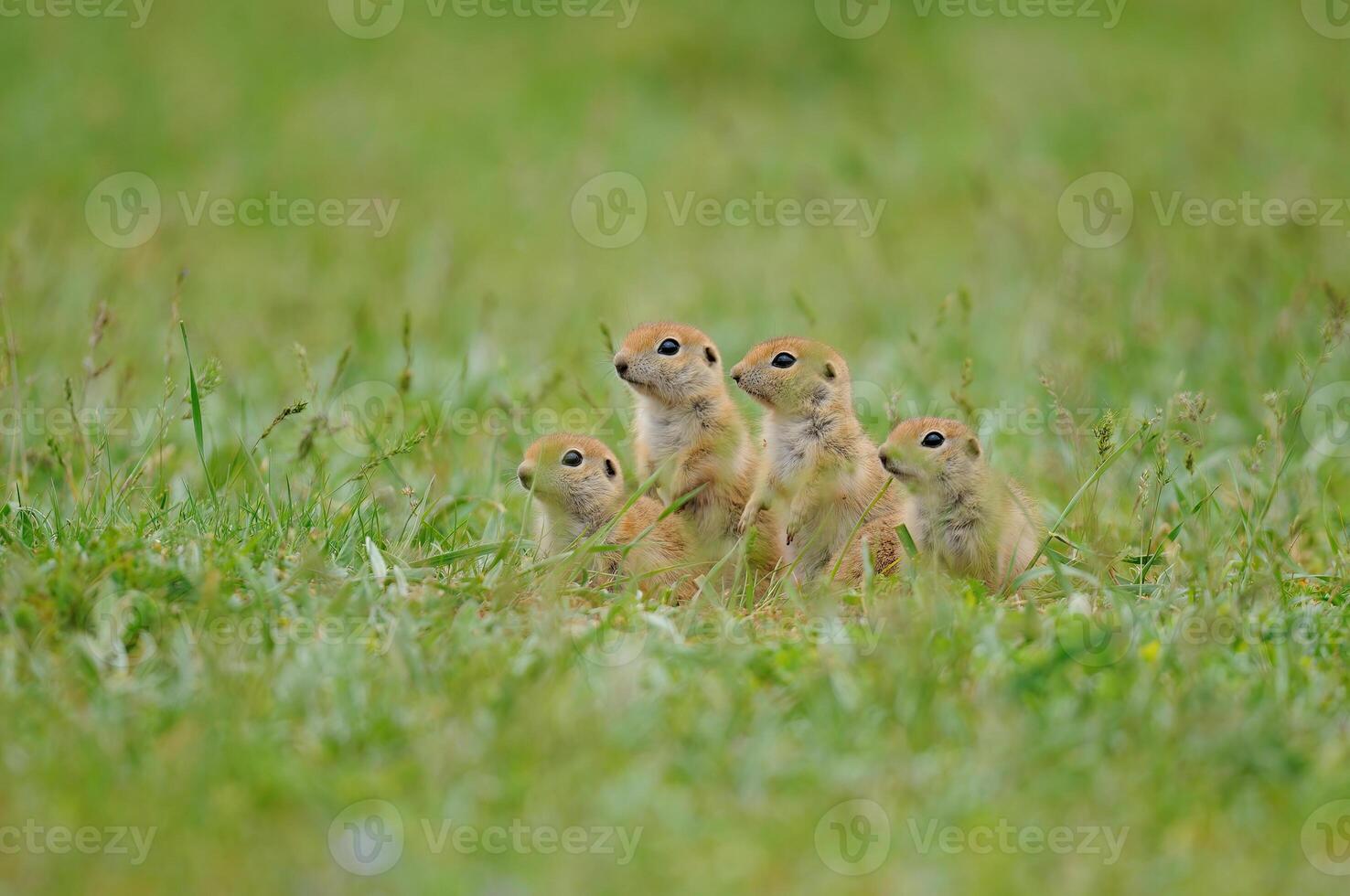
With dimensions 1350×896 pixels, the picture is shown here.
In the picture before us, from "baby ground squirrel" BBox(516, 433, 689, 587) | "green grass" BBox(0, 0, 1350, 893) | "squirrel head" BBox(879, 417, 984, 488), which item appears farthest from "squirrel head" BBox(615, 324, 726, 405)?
"squirrel head" BBox(879, 417, 984, 488)

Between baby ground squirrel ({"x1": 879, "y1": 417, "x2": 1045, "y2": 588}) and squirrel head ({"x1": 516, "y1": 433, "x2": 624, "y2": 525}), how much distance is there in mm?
1212

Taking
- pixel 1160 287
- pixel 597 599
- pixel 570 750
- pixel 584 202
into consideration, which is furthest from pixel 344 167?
pixel 570 750

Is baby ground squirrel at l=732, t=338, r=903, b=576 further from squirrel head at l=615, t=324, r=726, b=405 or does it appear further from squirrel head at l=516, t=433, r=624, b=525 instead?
squirrel head at l=516, t=433, r=624, b=525

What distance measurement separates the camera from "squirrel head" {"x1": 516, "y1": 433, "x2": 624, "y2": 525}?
5.67 metres

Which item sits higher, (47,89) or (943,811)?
(47,89)

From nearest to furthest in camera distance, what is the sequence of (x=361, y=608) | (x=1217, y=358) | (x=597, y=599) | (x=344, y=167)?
1. (x=361, y=608)
2. (x=597, y=599)
3. (x=1217, y=358)
4. (x=344, y=167)

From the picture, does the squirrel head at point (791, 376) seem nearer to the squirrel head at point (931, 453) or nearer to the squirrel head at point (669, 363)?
the squirrel head at point (669, 363)

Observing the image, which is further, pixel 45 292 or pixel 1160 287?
pixel 1160 287

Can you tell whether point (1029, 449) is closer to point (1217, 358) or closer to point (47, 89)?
point (1217, 358)

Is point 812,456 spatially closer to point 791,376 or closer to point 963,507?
point 791,376

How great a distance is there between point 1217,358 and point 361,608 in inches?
219

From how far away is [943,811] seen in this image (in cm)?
346

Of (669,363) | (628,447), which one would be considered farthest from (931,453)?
(628,447)

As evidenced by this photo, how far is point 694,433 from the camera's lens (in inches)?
239
